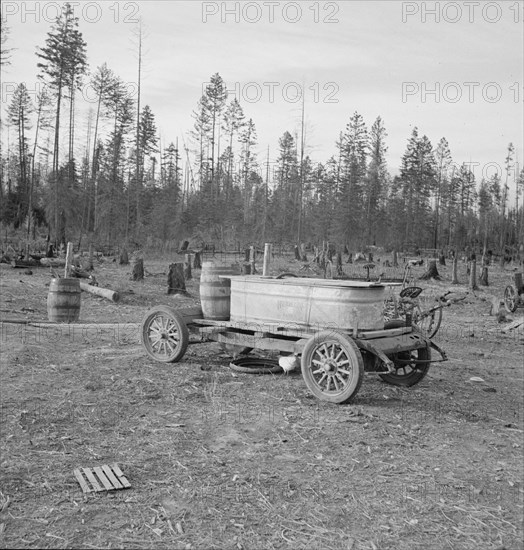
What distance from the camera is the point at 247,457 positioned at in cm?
464

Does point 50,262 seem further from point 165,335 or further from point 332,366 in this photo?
point 332,366

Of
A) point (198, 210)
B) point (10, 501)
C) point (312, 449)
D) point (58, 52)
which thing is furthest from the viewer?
point (198, 210)

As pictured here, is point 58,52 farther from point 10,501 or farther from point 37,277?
point 10,501

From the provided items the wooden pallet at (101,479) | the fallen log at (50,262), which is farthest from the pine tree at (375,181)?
the wooden pallet at (101,479)

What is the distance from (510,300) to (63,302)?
1232cm

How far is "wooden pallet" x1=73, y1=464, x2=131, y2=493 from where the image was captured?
394 cm

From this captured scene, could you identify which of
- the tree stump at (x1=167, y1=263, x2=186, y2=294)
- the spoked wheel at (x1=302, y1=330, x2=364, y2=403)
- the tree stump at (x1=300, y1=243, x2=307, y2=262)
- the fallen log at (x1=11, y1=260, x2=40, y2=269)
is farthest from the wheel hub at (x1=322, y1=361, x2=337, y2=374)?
the tree stump at (x1=300, y1=243, x2=307, y2=262)

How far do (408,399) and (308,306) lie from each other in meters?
1.62

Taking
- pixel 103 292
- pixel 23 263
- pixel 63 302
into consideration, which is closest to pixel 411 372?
pixel 63 302

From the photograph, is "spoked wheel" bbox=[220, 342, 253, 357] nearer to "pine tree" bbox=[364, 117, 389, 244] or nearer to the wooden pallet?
the wooden pallet

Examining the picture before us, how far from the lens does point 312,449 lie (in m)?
4.83

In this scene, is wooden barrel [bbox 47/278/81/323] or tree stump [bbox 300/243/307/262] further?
tree stump [bbox 300/243/307/262]

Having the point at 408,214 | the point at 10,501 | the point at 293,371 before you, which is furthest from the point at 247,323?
the point at 408,214

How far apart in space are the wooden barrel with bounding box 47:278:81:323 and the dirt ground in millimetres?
2929
